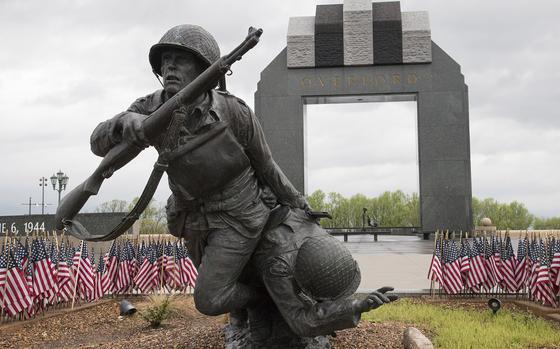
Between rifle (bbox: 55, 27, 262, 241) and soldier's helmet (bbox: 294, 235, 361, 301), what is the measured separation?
3.61ft

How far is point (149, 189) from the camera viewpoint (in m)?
3.41

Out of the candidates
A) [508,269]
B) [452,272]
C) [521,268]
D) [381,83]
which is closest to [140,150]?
[452,272]

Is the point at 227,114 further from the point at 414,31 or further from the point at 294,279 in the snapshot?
the point at 414,31

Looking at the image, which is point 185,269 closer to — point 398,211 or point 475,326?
point 475,326

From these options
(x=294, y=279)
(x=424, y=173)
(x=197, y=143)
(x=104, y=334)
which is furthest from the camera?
(x=424, y=173)

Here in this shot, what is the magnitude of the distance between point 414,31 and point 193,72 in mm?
21908

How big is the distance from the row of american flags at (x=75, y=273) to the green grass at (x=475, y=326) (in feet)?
11.2

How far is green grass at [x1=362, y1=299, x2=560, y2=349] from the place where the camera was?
219 inches

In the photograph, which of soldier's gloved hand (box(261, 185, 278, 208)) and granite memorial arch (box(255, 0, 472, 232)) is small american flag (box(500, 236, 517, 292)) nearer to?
soldier's gloved hand (box(261, 185, 278, 208))

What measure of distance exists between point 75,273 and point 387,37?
18495 millimetres

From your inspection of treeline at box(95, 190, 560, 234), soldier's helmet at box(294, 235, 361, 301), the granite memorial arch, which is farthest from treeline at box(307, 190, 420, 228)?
soldier's helmet at box(294, 235, 361, 301)

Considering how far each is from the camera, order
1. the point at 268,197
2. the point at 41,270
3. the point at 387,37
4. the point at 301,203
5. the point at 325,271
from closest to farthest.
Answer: the point at 325,271, the point at 268,197, the point at 301,203, the point at 41,270, the point at 387,37

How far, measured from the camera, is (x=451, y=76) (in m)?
23.8

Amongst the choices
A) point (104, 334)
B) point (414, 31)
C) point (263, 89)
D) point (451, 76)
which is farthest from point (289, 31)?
point (104, 334)
